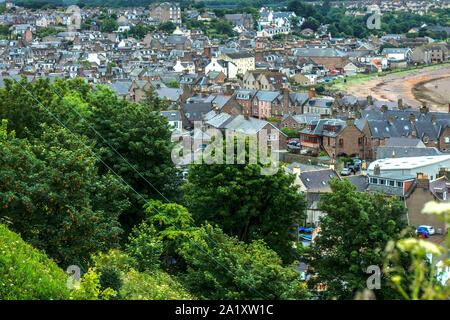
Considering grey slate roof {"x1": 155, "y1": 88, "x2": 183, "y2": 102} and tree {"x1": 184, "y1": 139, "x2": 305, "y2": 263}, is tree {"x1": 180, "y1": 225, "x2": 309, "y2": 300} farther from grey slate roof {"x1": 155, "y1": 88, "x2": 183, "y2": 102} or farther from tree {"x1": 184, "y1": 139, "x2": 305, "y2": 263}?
grey slate roof {"x1": 155, "y1": 88, "x2": 183, "y2": 102}

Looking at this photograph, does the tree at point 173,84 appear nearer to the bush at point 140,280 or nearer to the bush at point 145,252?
the bush at point 145,252

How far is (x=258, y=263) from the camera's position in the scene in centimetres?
1188

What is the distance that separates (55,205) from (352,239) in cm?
700

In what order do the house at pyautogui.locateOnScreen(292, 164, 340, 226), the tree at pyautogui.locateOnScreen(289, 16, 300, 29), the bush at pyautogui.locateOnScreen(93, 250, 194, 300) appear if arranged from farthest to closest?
the tree at pyautogui.locateOnScreen(289, 16, 300, 29), the house at pyautogui.locateOnScreen(292, 164, 340, 226), the bush at pyautogui.locateOnScreen(93, 250, 194, 300)

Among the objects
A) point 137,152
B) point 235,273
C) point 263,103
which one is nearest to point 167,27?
point 263,103

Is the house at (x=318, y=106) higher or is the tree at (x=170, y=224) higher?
the tree at (x=170, y=224)

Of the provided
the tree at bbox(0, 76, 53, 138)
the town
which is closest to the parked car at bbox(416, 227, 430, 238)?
the town

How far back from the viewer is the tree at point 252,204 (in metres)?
17.5

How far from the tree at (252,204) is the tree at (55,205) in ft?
18.1

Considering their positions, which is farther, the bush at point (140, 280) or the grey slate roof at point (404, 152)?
the grey slate roof at point (404, 152)

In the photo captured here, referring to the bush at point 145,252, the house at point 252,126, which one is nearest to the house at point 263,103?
the house at point 252,126

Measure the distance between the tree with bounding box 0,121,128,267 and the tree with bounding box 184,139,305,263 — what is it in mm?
5521

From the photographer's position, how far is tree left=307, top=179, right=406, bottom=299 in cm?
1350
